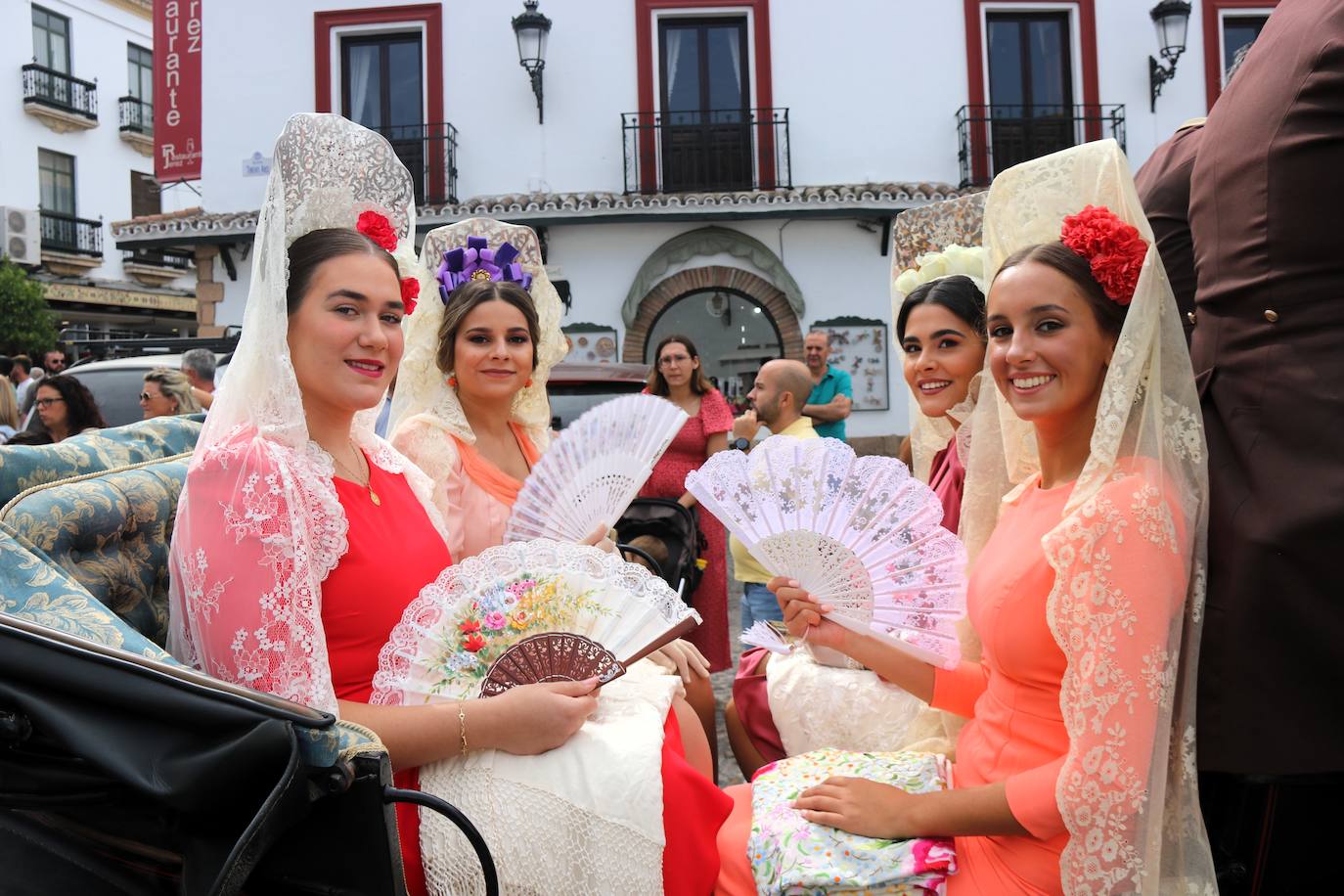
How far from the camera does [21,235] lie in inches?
709

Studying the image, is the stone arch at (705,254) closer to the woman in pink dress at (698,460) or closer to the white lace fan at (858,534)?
the woman in pink dress at (698,460)

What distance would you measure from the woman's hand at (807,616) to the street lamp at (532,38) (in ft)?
30.5

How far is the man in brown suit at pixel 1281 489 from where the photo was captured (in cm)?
153

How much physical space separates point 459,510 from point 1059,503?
156 cm

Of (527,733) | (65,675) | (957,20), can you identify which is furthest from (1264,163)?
(957,20)

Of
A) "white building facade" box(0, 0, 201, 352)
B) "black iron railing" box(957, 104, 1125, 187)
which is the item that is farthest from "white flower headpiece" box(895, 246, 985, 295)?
"white building facade" box(0, 0, 201, 352)

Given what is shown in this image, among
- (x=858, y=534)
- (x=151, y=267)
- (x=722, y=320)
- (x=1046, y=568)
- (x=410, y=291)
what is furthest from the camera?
(x=151, y=267)

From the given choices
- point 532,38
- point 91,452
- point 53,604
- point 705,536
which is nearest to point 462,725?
point 53,604

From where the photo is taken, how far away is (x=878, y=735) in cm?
220

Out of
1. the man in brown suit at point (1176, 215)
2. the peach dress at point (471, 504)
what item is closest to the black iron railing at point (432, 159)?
the peach dress at point (471, 504)

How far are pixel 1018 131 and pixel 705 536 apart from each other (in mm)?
8062

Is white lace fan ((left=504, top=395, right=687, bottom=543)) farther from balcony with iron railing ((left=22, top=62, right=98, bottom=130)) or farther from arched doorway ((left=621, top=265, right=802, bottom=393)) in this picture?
balcony with iron railing ((left=22, top=62, right=98, bottom=130))

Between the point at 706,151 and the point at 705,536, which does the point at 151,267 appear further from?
the point at 705,536

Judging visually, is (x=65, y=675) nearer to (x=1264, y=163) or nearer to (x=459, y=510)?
(x=459, y=510)
